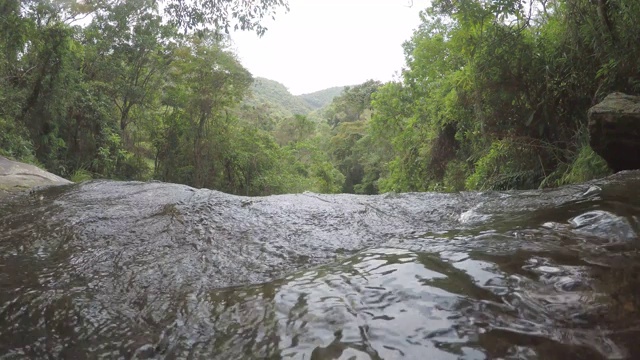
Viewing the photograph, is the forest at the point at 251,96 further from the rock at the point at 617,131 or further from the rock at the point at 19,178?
the rock at the point at 19,178

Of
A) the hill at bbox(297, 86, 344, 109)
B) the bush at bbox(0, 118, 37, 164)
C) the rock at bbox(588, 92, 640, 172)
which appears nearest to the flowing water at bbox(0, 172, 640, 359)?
the rock at bbox(588, 92, 640, 172)

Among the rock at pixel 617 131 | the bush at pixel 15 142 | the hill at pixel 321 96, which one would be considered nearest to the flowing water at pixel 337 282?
the rock at pixel 617 131

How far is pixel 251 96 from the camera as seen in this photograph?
51.5ft

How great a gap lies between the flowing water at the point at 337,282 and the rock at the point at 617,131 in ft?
1.43

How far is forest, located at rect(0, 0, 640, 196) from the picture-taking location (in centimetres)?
471

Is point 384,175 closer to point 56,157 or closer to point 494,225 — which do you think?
point 56,157

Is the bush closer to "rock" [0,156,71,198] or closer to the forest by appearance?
the forest

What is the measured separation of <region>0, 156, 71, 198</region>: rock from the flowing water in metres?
2.02

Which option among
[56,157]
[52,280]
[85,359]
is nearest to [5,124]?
[56,157]

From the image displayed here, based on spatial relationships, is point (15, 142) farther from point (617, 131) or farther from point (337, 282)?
point (617, 131)

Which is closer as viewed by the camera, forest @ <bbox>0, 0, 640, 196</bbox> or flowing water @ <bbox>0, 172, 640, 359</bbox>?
flowing water @ <bbox>0, 172, 640, 359</bbox>

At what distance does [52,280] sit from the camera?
196 cm

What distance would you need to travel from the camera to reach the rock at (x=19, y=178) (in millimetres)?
4633

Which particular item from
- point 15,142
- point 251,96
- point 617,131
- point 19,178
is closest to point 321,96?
point 251,96
